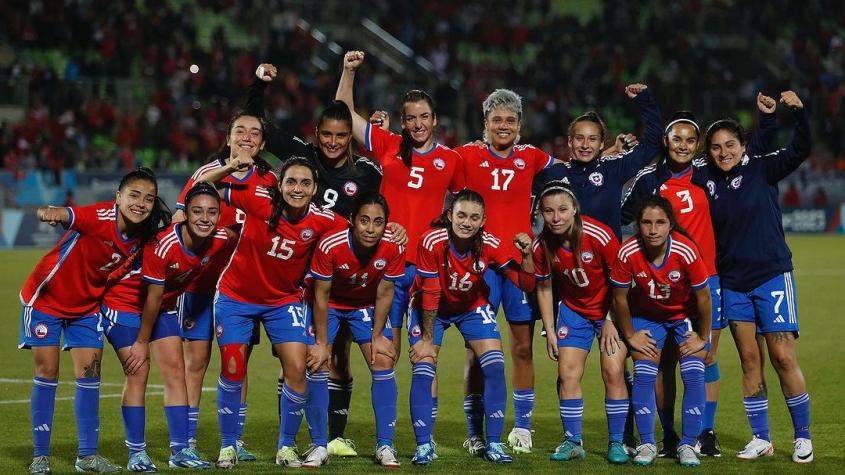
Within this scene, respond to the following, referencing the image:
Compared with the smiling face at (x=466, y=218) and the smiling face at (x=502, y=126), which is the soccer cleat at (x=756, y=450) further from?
the smiling face at (x=502, y=126)

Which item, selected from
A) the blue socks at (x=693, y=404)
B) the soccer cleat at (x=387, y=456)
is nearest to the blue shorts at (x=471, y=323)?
the soccer cleat at (x=387, y=456)

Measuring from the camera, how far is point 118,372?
12008 mm

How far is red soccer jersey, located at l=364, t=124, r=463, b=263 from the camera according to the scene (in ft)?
27.0

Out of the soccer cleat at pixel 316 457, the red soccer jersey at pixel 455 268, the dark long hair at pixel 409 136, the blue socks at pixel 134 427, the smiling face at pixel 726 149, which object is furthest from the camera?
the dark long hair at pixel 409 136

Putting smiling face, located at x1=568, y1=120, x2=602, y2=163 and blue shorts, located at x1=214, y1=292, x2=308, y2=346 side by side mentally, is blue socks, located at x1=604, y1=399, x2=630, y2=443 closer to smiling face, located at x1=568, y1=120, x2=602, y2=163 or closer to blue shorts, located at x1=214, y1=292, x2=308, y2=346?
smiling face, located at x1=568, y1=120, x2=602, y2=163

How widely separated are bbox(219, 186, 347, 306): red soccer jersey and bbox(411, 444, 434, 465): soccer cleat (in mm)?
1210

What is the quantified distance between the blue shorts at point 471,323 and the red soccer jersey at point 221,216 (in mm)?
1243

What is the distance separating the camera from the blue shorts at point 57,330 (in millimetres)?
7246

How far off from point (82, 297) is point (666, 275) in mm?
3497

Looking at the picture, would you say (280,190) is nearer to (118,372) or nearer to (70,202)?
(118,372)

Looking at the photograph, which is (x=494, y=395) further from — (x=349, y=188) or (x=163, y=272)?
(x=163, y=272)

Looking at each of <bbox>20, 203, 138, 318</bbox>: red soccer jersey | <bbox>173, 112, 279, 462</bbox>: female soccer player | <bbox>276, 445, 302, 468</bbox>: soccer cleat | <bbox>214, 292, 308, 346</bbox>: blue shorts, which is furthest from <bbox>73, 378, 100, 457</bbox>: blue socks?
<bbox>276, 445, 302, 468</bbox>: soccer cleat

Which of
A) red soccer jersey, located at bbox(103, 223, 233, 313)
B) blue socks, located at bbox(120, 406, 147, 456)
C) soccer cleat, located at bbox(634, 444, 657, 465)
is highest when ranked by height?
red soccer jersey, located at bbox(103, 223, 233, 313)

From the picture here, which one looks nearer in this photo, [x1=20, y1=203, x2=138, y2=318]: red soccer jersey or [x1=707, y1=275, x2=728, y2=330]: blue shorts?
[x1=20, y1=203, x2=138, y2=318]: red soccer jersey
